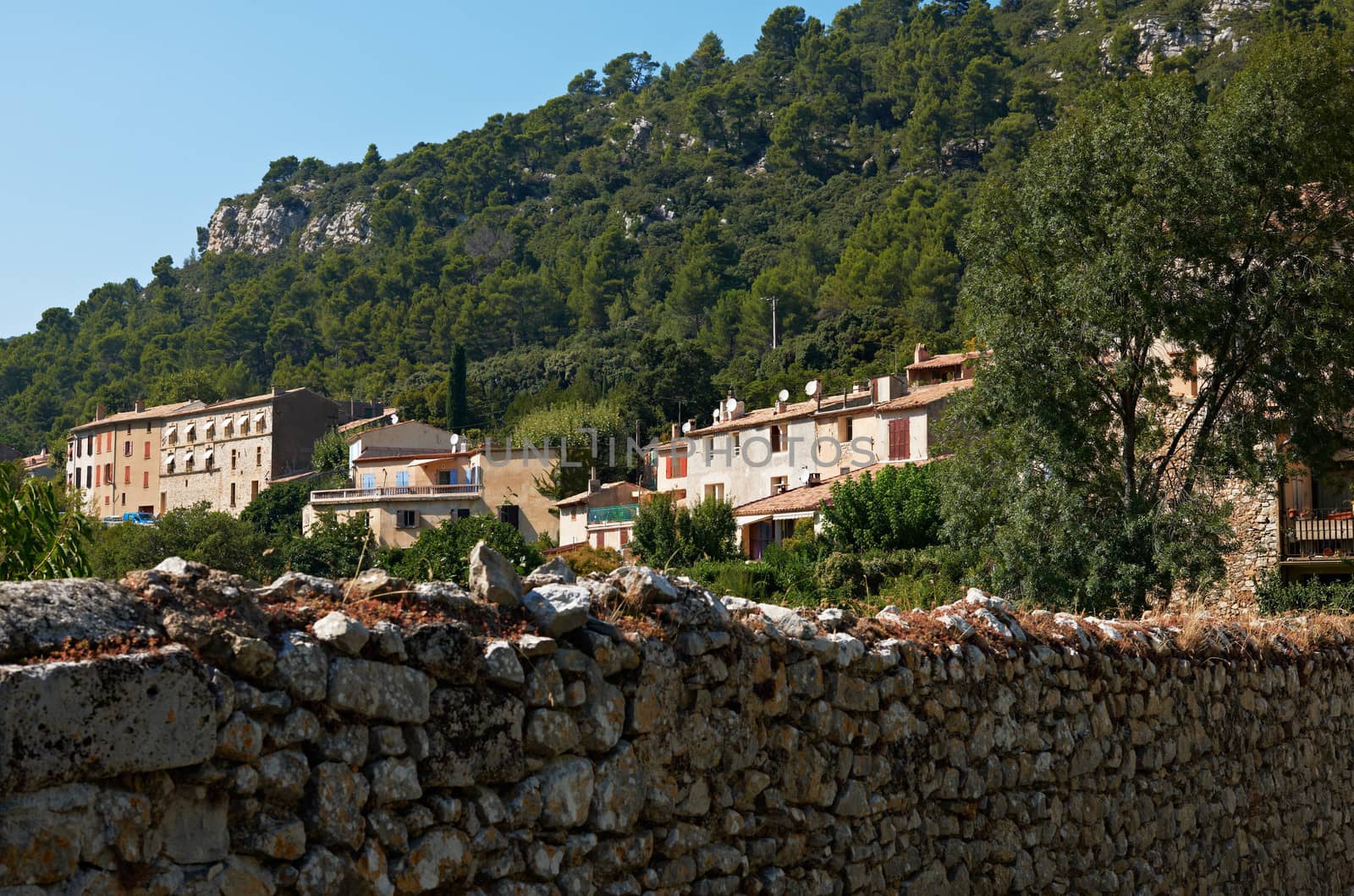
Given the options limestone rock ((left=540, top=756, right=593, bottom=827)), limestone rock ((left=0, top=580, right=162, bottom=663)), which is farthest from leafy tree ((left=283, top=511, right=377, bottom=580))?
limestone rock ((left=0, top=580, right=162, bottom=663))

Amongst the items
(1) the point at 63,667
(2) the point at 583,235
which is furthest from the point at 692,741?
(2) the point at 583,235

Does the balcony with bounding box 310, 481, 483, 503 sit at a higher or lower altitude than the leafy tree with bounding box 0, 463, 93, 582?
higher

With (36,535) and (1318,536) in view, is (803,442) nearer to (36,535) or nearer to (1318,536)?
(1318,536)

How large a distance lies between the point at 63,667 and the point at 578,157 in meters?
180

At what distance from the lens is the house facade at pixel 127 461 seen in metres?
96.1

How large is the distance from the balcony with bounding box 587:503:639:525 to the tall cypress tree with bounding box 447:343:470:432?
3499 centimetres

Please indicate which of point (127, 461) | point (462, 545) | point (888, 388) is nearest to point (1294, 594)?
point (888, 388)

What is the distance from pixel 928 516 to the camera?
40.6m

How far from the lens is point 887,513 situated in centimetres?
4131

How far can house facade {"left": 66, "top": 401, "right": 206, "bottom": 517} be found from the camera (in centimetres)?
9612

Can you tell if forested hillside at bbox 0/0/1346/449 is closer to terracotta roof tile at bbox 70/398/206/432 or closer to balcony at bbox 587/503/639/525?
terracotta roof tile at bbox 70/398/206/432

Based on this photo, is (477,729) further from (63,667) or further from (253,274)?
(253,274)

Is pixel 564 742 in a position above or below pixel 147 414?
below

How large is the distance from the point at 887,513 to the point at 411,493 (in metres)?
36.3
